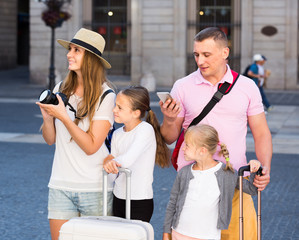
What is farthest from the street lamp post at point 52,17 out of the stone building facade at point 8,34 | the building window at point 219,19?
the stone building facade at point 8,34

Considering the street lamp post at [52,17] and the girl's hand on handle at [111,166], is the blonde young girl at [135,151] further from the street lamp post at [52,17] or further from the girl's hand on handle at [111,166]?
the street lamp post at [52,17]

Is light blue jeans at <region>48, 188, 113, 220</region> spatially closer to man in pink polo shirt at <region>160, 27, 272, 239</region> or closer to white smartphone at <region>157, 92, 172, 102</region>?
man in pink polo shirt at <region>160, 27, 272, 239</region>

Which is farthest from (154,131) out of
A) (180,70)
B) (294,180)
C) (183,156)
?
(180,70)

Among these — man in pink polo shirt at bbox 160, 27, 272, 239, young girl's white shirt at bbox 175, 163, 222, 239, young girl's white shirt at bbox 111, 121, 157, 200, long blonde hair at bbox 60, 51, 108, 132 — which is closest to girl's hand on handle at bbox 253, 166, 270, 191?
man in pink polo shirt at bbox 160, 27, 272, 239

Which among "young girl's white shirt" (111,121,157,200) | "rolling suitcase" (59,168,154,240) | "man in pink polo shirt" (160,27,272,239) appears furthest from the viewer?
"man in pink polo shirt" (160,27,272,239)

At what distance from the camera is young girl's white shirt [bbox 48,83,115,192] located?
14.8ft

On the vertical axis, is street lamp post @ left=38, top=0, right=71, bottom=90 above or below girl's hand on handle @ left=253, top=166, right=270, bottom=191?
above

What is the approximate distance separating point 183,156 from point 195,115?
11.8 inches

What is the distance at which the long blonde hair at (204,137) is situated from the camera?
4.33 metres

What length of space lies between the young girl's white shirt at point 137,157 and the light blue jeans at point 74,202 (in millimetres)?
136

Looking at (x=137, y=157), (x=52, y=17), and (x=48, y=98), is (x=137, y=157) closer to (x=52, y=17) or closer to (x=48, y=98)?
(x=48, y=98)

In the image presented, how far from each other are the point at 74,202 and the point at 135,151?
55 cm

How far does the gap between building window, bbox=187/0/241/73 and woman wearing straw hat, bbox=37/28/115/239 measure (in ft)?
86.3

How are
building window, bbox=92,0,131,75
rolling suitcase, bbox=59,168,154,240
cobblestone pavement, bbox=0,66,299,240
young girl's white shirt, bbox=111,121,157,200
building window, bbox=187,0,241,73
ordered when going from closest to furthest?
1. rolling suitcase, bbox=59,168,154,240
2. young girl's white shirt, bbox=111,121,157,200
3. cobblestone pavement, bbox=0,66,299,240
4. building window, bbox=187,0,241,73
5. building window, bbox=92,0,131,75
